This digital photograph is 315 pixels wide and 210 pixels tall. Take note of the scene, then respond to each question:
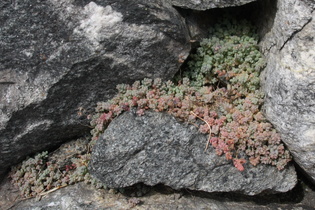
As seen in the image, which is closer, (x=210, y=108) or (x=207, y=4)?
(x=207, y=4)

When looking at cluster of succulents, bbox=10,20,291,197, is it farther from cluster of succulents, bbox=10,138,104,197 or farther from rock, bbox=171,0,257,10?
rock, bbox=171,0,257,10

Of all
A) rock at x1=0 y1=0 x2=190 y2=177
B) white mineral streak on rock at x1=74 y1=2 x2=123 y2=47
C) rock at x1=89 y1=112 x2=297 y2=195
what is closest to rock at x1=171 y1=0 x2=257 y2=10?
rock at x1=0 y1=0 x2=190 y2=177

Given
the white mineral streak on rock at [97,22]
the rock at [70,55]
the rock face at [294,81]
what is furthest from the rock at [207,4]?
the white mineral streak on rock at [97,22]

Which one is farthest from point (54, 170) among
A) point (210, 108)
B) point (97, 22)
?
point (210, 108)

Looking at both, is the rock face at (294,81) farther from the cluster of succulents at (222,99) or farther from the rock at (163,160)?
the rock at (163,160)

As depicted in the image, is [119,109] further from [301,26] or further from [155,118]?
[301,26]

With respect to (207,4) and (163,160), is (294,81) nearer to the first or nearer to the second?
(207,4)

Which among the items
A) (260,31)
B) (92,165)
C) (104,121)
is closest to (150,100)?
(104,121)
